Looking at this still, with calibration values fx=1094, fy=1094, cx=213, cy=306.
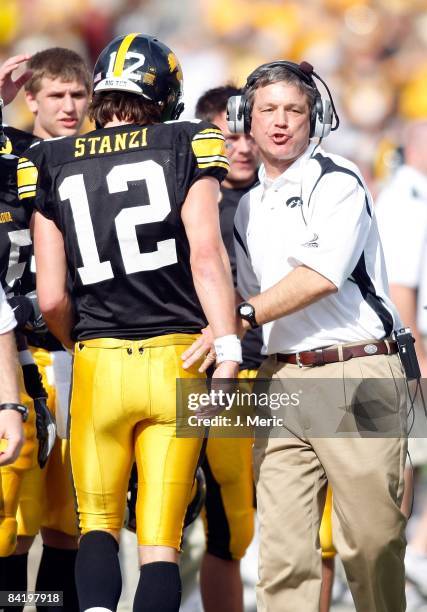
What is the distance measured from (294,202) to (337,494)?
3.18ft

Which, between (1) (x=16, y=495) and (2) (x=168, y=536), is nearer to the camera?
(2) (x=168, y=536)

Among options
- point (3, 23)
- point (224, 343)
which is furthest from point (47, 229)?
point (3, 23)

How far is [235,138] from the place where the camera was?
4.91m

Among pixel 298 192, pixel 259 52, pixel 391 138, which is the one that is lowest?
pixel 298 192

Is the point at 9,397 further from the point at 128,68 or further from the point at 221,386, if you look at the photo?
the point at 128,68

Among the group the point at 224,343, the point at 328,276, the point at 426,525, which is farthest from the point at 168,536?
the point at 426,525

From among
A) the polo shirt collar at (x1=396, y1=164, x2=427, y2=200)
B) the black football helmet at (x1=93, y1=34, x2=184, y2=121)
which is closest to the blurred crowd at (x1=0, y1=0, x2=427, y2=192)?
the polo shirt collar at (x1=396, y1=164, x2=427, y2=200)

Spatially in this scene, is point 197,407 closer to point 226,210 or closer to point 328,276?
point 328,276

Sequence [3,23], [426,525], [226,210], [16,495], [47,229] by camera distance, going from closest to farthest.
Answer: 1. [47,229]
2. [16,495]
3. [226,210]
4. [426,525]
5. [3,23]

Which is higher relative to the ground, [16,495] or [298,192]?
[298,192]

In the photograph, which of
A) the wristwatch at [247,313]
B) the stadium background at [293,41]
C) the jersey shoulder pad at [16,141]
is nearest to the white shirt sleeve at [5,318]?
the wristwatch at [247,313]

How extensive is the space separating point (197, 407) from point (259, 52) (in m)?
4.51

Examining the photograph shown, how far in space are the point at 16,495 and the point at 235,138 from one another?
1945mm

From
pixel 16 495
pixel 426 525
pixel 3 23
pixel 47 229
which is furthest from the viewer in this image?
pixel 3 23
